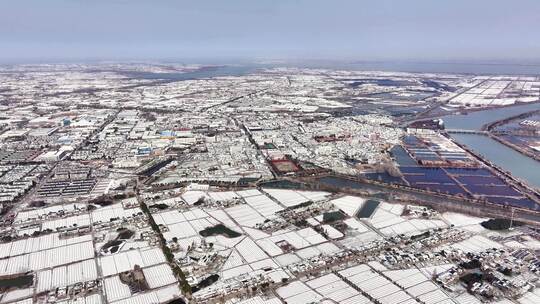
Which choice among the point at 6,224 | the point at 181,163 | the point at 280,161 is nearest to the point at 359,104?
the point at 280,161

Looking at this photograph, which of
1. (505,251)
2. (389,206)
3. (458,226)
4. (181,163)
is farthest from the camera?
(181,163)

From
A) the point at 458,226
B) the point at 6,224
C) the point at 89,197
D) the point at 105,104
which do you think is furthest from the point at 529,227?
the point at 105,104

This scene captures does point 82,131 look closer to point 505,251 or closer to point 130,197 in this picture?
point 130,197

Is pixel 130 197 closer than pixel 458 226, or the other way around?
pixel 458 226

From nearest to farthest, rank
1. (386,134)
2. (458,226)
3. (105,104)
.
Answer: (458,226)
(386,134)
(105,104)

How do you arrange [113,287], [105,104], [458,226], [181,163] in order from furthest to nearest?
[105,104], [181,163], [458,226], [113,287]

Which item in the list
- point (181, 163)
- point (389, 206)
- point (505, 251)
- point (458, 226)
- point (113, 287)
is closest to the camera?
point (113, 287)

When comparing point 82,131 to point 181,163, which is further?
point 82,131

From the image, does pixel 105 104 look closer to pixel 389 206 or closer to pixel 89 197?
pixel 89 197
